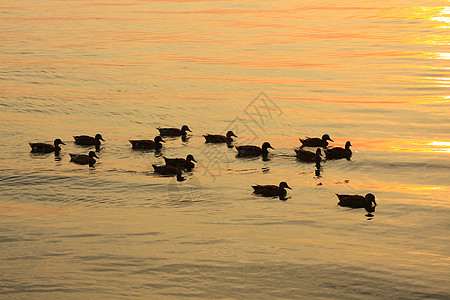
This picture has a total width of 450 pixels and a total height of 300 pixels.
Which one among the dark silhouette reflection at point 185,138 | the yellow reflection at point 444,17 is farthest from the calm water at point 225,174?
the yellow reflection at point 444,17

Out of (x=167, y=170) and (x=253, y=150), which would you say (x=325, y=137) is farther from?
(x=167, y=170)

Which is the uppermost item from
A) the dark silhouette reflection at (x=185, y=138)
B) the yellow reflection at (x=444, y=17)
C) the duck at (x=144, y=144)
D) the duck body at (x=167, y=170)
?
the yellow reflection at (x=444, y=17)

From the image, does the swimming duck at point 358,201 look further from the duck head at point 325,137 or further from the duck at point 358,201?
the duck head at point 325,137

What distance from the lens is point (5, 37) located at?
204 feet

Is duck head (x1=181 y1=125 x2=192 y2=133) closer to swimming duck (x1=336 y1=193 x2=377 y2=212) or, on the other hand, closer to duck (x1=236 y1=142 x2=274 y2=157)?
duck (x1=236 y1=142 x2=274 y2=157)

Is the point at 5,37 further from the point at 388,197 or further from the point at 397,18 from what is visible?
the point at 388,197

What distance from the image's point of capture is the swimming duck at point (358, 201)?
20.3m

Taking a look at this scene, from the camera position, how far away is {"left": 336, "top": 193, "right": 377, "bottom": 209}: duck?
2027cm

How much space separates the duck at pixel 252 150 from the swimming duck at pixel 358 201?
6.57m

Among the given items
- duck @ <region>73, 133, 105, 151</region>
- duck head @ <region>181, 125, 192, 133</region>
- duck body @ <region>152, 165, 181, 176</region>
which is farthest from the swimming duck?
duck @ <region>73, 133, 105, 151</region>

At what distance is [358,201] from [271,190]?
2.62 metres

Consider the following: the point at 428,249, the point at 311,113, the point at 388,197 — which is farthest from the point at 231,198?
the point at 311,113

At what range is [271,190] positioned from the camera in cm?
2130

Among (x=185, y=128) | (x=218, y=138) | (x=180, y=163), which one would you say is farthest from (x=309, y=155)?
(x=185, y=128)
